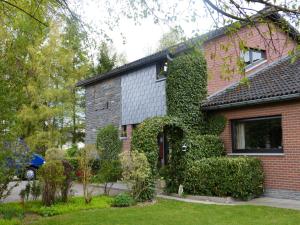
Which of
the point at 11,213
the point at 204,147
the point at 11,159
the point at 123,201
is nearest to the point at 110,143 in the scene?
the point at 204,147

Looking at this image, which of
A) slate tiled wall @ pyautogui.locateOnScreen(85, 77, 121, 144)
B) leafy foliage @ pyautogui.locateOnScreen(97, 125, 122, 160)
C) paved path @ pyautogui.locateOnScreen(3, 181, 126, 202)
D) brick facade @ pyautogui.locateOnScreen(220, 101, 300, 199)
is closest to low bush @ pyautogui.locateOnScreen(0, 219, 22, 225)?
paved path @ pyautogui.locateOnScreen(3, 181, 126, 202)

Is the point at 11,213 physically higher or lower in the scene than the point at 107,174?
lower

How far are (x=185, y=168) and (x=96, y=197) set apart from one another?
10.9 feet

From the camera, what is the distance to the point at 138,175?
1155cm

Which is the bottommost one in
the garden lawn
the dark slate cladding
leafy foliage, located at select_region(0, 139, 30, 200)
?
the garden lawn

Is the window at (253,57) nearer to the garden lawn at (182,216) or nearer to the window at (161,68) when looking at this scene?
the window at (161,68)

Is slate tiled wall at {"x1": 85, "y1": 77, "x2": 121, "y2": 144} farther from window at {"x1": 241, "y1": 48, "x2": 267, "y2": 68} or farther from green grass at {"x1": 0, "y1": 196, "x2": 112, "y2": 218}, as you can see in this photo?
green grass at {"x1": 0, "y1": 196, "x2": 112, "y2": 218}

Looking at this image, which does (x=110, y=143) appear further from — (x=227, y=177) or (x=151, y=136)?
(x=227, y=177)

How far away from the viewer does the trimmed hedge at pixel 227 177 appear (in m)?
11.7

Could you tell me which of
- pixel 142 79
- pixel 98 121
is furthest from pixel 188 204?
pixel 98 121

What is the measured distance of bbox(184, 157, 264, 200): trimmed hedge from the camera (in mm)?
11703

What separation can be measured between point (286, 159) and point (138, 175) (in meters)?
4.91

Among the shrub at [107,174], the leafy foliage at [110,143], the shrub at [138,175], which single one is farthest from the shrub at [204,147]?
the leafy foliage at [110,143]

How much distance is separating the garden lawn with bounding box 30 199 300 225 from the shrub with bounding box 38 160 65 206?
1208mm
